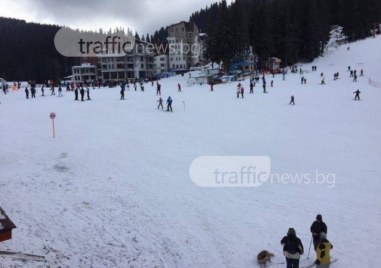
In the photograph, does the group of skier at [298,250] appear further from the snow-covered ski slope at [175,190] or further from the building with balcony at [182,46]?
the building with balcony at [182,46]

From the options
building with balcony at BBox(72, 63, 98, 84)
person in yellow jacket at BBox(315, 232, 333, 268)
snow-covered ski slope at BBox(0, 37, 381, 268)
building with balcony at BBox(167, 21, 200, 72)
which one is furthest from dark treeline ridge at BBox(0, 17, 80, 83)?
person in yellow jacket at BBox(315, 232, 333, 268)

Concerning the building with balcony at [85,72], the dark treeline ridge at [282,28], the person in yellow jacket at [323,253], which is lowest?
the person in yellow jacket at [323,253]

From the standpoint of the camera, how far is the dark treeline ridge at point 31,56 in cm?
11719

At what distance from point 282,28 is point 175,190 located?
6463 centimetres

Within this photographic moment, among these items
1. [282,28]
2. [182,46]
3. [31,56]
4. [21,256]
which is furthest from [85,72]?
[21,256]

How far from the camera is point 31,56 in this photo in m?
125

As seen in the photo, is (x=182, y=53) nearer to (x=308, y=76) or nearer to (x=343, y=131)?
(x=308, y=76)

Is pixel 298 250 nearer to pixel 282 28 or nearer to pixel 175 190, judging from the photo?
pixel 175 190

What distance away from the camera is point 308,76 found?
180 ft

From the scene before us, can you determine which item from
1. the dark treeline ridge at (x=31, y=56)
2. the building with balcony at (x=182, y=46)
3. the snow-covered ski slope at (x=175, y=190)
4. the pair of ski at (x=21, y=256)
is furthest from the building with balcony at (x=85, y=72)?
the pair of ski at (x=21, y=256)

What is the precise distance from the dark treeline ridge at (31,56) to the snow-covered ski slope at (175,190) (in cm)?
9691

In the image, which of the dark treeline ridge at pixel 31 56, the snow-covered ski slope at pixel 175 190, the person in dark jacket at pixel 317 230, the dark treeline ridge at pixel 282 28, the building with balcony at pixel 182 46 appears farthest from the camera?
the dark treeline ridge at pixel 31 56

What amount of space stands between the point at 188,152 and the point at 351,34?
276ft

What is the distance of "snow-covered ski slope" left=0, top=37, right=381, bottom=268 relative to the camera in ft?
32.2
